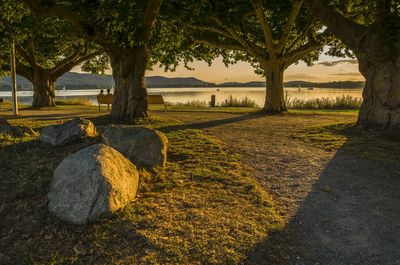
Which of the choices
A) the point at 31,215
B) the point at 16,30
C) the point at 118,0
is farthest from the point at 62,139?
the point at 16,30

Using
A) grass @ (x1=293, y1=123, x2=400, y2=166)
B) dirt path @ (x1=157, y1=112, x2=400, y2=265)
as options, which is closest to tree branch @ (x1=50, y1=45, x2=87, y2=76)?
grass @ (x1=293, y1=123, x2=400, y2=166)

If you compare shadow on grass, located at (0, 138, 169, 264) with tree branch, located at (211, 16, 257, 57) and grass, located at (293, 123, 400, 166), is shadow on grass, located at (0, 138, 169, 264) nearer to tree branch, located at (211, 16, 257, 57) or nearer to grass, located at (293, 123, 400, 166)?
grass, located at (293, 123, 400, 166)

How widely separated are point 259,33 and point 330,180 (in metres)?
15.9

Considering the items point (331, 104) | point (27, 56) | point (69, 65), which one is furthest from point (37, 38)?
point (331, 104)

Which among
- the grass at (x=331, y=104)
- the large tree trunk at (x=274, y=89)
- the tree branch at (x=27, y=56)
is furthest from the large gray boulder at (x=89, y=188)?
the tree branch at (x=27, y=56)

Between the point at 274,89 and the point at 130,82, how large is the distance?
28.1 ft

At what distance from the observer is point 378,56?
36.9ft

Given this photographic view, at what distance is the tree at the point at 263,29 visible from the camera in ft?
56.4

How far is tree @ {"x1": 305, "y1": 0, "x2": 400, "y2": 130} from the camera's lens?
10930 millimetres

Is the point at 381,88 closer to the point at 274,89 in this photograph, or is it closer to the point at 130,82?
the point at 130,82

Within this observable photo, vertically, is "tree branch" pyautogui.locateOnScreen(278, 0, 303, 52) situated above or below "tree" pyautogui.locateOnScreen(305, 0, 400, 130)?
above

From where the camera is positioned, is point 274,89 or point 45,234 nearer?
point 45,234

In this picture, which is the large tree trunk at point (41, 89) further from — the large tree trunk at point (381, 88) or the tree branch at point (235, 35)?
the large tree trunk at point (381, 88)

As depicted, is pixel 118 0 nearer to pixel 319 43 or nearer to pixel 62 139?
pixel 62 139
